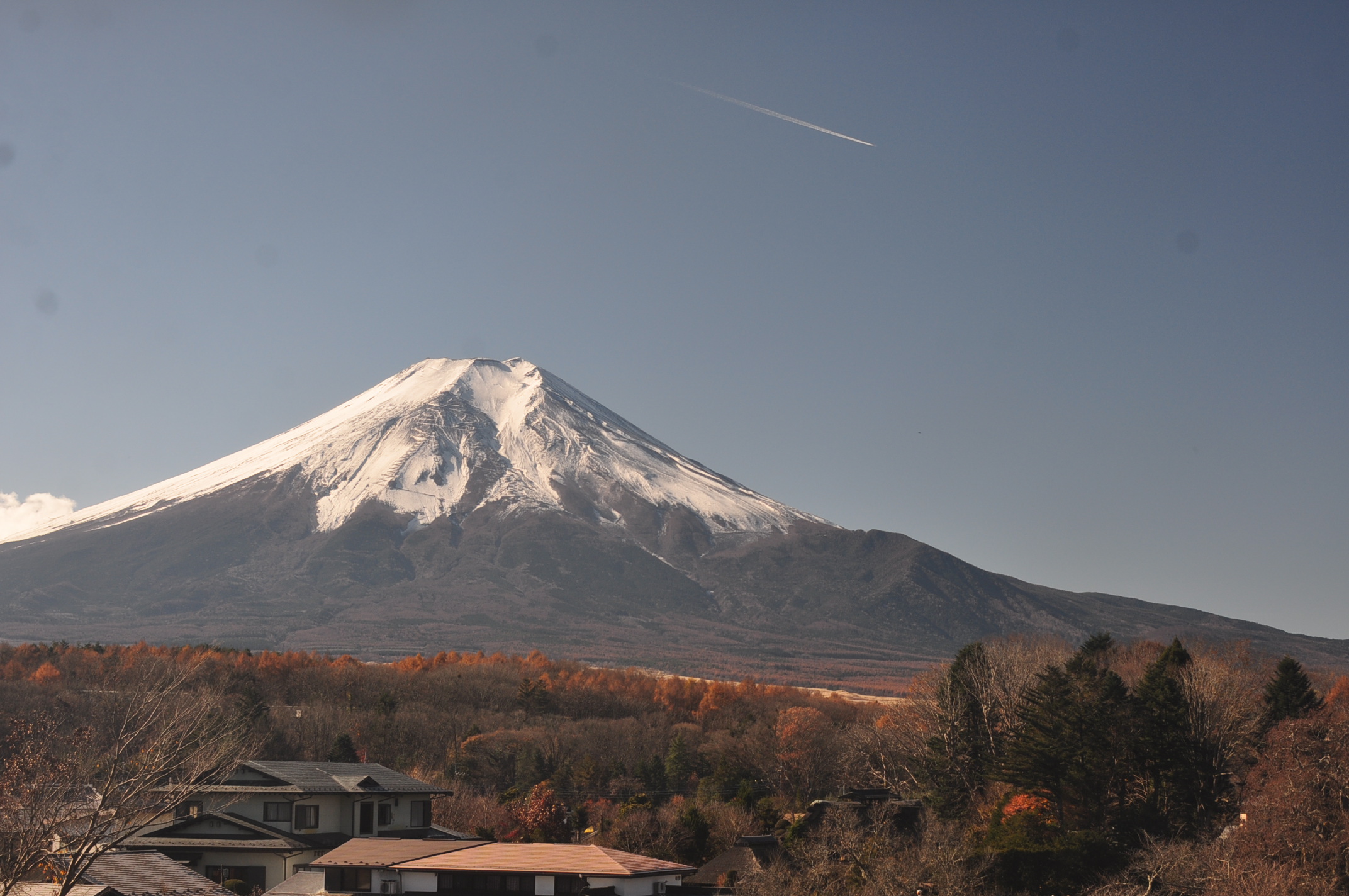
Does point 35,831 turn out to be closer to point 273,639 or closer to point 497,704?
point 497,704

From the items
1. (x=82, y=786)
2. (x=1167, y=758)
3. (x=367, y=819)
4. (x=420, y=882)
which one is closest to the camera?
(x=82, y=786)

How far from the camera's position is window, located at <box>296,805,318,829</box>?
153 feet

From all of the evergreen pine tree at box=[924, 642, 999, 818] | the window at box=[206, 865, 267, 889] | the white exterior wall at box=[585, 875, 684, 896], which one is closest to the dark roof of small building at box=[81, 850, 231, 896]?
the window at box=[206, 865, 267, 889]

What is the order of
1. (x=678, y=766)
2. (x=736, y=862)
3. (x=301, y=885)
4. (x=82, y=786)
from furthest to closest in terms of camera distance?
(x=678, y=766) → (x=736, y=862) → (x=301, y=885) → (x=82, y=786)

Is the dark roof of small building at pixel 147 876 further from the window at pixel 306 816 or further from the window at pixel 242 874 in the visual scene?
the window at pixel 306 816

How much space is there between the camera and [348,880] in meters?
40.7

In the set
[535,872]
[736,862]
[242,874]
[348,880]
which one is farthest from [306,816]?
[736,862]

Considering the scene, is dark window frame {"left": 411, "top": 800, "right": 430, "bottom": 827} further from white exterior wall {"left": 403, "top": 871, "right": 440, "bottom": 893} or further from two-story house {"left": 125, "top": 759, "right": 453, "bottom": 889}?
white exterior wall {"left": 403, "top": 871, "right": 440, "bottom": 893}

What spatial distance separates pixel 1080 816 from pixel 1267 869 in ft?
50.3

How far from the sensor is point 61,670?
103 metres

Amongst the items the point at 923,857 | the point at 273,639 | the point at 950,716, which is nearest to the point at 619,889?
the point at 923,857

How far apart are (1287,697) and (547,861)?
28505 millimetres

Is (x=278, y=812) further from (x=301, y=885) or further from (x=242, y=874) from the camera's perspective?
(x=301, y=885)

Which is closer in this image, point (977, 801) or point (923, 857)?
point (923, 857)
